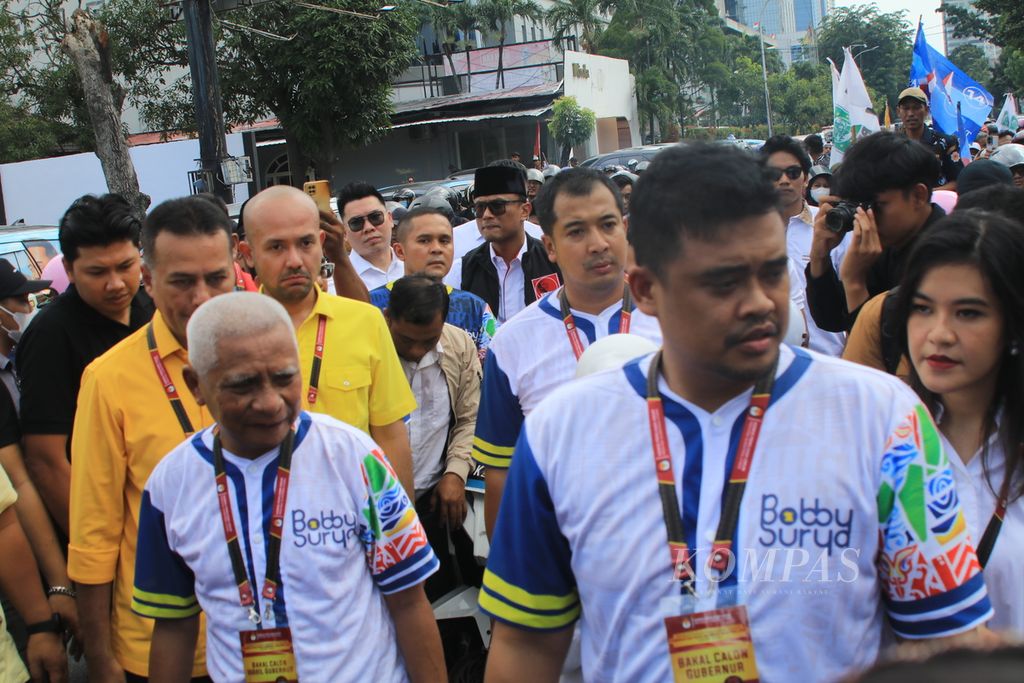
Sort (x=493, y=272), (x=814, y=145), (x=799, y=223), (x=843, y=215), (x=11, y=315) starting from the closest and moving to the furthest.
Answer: (x=843, y=215) < (x=11, y=315) < (x=799, y=223) < (x=493, y=272) < (x=814, y=145)

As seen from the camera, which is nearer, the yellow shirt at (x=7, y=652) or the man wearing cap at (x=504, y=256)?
the yellow shirt at (x=7, y=652)

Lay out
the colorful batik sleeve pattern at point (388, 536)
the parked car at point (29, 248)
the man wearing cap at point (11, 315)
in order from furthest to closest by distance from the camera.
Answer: the parked car at point (29, 248) < the man wearing cap at point (11, 315) < the colorful batik sleeve pattern at point (388, 536)

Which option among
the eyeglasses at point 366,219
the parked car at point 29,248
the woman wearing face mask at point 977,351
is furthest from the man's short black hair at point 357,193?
the parked car at point 29,248

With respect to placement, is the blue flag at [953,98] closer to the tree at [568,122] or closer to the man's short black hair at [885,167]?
the man's short black hair at [885,167]

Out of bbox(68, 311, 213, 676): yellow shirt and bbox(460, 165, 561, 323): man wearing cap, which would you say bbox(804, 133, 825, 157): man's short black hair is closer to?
bbox(460, 165, 561, 323): man wearing cap

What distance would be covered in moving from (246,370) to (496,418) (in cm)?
119

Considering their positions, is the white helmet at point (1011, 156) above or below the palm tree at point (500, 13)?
below

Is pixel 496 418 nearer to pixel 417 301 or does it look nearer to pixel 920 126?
pixel 417 301

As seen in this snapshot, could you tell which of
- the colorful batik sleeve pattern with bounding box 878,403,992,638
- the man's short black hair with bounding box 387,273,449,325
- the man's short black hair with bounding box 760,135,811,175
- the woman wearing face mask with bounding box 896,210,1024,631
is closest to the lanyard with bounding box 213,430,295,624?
the colorful batik sleeve pattern with bounding box 878,403,992,638

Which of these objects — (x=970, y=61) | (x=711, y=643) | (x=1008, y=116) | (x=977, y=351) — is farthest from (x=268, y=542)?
(x=970, y=61)

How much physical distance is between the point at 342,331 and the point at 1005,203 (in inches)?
90.8

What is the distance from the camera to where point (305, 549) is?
2.64m

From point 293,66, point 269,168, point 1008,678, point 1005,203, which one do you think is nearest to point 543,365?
point 1005,203

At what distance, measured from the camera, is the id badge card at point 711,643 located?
1.86 meters
